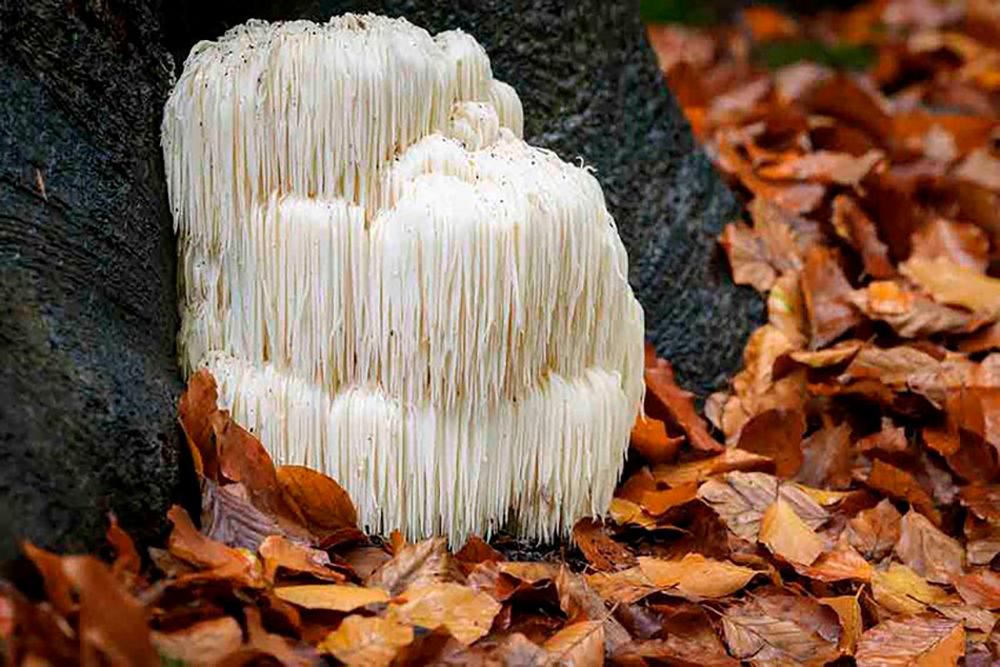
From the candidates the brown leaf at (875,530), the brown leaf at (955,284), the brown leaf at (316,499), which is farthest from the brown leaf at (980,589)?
the brown leaf at (316,499)

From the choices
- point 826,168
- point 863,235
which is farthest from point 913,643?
point 826,168

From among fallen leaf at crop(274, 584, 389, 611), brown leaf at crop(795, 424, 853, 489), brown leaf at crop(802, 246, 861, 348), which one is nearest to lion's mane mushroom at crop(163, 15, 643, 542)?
fallen leaf at crop(274, 584, 389, 611)

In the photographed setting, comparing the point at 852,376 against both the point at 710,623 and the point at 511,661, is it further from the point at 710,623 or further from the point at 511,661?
the point at 511,661

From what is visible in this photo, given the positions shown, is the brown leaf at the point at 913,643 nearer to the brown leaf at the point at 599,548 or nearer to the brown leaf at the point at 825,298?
the brown leaf at the point at 599,548

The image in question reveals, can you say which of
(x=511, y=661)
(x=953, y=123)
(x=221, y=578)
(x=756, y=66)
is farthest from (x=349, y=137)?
(x=756, y=66)

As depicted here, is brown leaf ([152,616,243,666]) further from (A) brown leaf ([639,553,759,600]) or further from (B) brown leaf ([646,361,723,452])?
(B) brown leaf ([646,361,723,452])

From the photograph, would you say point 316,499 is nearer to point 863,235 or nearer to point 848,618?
point 848,618
